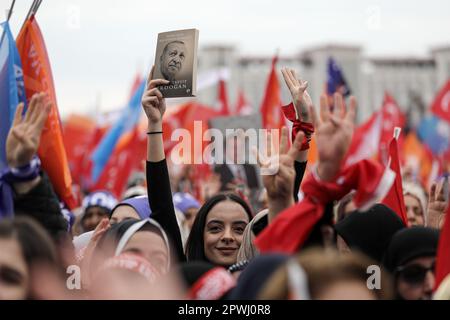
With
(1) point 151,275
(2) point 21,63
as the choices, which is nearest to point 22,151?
(1) point 151,275

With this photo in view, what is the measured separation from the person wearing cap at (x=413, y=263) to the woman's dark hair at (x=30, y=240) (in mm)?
1142

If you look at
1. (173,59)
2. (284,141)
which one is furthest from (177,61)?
(284,141)

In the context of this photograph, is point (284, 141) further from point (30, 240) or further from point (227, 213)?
point (227, 213)

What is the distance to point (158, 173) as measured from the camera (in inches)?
147

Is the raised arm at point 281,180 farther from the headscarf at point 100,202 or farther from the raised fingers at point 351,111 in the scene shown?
the headscarf at point 100,202

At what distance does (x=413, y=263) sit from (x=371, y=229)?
62 centimetres

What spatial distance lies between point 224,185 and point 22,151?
5.08 meters

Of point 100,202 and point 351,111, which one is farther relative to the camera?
point 100,202

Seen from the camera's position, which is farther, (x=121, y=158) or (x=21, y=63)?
(x=121, y=158)

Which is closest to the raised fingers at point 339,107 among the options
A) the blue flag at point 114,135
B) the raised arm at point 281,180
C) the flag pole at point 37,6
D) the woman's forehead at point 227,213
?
the raised arm at point 281,180

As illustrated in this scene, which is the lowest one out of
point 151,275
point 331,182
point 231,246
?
point 231,246

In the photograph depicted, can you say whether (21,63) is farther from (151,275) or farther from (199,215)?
(151,275)

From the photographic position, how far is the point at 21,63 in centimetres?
461
